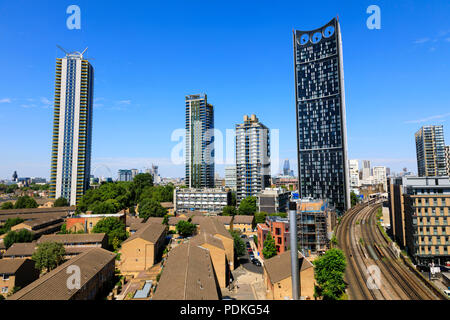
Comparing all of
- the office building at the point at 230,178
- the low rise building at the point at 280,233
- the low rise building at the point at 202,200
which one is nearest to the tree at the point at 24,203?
the low rise building at the point at 202,200

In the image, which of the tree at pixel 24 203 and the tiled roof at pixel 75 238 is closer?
the tiled roof at pixel 75 238

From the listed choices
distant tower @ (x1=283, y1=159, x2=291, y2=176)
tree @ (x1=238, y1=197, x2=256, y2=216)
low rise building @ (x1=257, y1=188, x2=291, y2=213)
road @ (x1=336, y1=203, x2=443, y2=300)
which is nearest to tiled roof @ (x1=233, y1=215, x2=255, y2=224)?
low rise building @ (x1=257, y1=188, x2=291, y2=213)

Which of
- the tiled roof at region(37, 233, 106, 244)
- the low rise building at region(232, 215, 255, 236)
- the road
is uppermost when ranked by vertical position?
the tiled roof at region(37, 233, 106, 244)

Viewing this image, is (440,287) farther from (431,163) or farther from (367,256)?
(431,163)

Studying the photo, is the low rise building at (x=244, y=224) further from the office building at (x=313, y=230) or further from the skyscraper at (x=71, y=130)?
the skyscraper at (x=71, y=130)

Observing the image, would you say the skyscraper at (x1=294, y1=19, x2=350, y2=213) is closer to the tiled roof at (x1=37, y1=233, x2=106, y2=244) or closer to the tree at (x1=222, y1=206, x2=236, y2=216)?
the tree at (x1=222, y1=206, x2=236, y2=216)

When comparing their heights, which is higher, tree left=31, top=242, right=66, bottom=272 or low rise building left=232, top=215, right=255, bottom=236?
tree left=31, top=242, right=66, bottom=272
